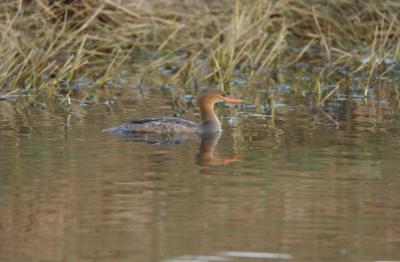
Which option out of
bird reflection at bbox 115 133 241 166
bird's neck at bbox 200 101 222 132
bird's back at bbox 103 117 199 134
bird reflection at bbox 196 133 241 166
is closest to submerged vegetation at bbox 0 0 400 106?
bird's neck at bbox 200 101 222 132

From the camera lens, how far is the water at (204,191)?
6789 millimetres

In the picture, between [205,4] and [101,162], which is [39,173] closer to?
[101,162]

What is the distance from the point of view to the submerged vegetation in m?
14.0

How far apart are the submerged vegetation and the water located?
181 cm

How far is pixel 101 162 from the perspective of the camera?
936 cm

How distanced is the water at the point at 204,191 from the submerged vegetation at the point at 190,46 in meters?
1.81

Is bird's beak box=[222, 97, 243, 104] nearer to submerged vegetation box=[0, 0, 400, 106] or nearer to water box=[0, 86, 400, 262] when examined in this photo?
water box=[0, 86, 400, 262]

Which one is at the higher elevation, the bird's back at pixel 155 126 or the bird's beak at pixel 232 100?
the bird's beak at pixel 232 100

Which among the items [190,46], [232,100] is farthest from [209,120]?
[190,46]

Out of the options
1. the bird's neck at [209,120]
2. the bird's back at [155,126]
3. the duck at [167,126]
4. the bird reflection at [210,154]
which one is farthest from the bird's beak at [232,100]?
the bird reflection at [210,154]

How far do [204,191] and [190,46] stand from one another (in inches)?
336

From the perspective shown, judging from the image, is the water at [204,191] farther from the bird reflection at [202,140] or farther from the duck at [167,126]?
the duck at [167,126]

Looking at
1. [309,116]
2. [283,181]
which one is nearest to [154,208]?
[283,181]

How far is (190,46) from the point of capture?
16.6 meters
